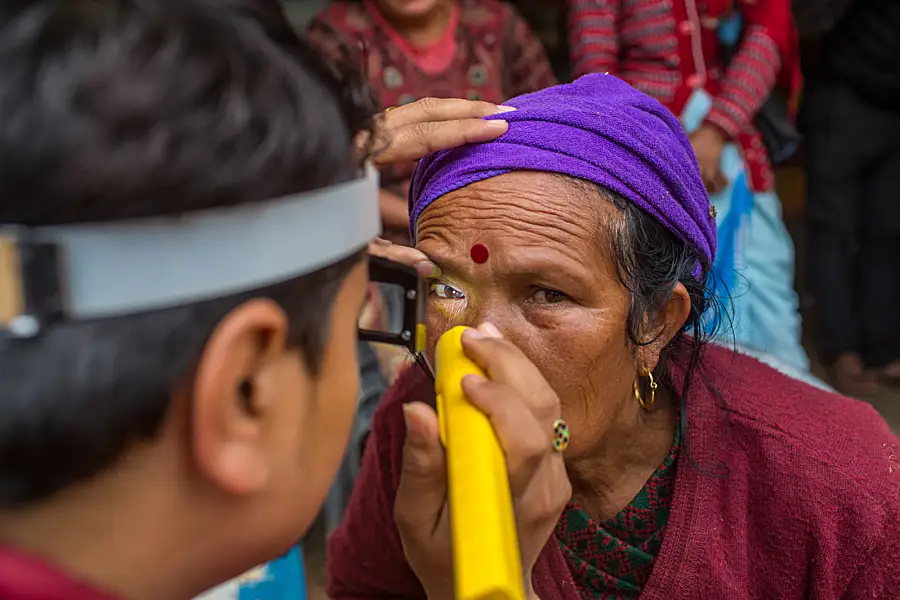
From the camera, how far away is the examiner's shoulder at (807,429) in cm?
148

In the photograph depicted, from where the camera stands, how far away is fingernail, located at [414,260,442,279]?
1555 mm

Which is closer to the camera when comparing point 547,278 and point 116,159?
point 116,159

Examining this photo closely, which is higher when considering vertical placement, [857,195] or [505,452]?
[505,452]

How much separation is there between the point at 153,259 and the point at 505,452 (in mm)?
528

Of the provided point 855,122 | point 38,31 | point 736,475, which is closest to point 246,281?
point 38,31

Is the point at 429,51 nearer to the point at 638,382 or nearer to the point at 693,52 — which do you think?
the point at 693,52

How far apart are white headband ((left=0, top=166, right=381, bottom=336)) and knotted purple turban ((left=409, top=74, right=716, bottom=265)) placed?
711 millimetres

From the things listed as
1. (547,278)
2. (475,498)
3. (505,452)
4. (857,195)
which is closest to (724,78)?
(857,195)

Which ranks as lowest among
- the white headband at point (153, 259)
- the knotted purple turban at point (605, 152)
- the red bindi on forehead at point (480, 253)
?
the red bindi on forehead at point (480, 253)

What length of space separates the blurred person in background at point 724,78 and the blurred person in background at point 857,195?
0.95 metres

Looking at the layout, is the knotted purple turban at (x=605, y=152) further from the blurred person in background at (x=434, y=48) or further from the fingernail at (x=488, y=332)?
the blurred person in background at (x=434, y=48)

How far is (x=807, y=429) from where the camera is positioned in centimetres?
155

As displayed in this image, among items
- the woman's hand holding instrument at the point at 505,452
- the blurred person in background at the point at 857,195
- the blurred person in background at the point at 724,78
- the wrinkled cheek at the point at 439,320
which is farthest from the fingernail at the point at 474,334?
the blurred person in background at the point at 857,195

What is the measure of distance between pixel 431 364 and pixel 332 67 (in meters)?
0.75
